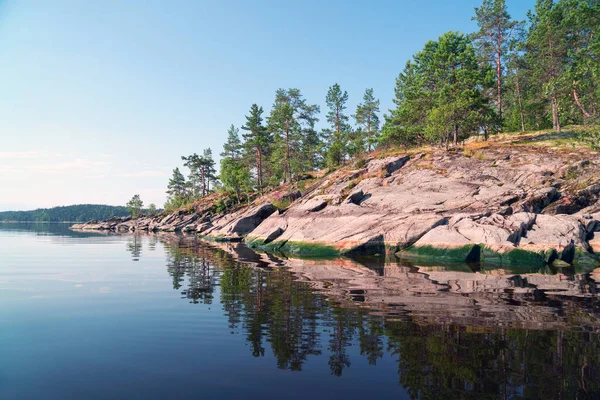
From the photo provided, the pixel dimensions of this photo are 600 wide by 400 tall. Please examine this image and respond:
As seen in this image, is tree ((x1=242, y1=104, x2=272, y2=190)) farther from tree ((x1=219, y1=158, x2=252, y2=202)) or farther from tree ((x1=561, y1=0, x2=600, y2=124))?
tree ((x1=561, y1=0, x2=600, y2=124))

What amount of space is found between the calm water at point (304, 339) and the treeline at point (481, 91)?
2545cm

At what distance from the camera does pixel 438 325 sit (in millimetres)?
7613

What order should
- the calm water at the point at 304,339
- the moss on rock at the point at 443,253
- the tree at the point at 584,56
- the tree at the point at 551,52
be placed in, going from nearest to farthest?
the calm water at the point at 304,339 → the moss on rock at the point at 443,253 → the tree at the point at 584,56 → the tree at the point at 551,52

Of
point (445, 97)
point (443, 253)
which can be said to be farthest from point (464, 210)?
point (445, 97)

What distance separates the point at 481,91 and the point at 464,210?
3387 cm

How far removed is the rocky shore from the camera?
18.4 meters

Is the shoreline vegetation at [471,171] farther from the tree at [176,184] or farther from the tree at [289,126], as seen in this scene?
Answer: the tree at [176,184]

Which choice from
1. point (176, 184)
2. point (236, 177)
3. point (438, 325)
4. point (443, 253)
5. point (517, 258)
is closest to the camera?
point (438, 325)

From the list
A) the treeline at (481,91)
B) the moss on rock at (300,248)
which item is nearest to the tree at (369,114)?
the treeline at (481,91)

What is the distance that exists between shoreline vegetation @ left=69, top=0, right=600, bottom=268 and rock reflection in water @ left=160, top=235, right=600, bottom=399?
19.6 ft

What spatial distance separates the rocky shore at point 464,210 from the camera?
1844 cm

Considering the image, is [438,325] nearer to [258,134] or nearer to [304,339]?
[304,339]

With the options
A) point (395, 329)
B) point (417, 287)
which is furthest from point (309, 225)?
point (395, 329)

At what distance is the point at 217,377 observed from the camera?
5.41 meters
